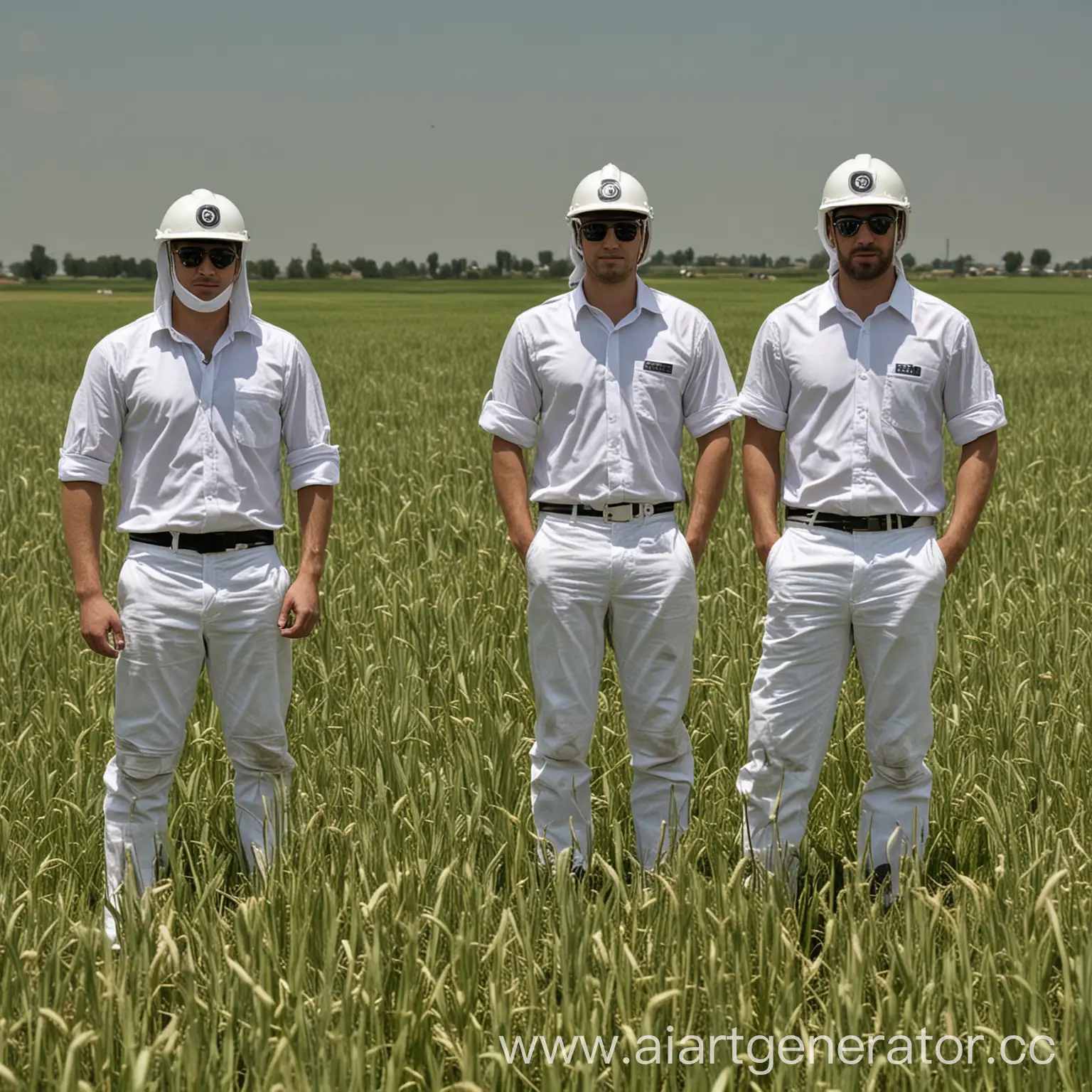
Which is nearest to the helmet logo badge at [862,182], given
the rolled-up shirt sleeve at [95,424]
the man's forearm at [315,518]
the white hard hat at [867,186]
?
the white hard hat at [867,186]

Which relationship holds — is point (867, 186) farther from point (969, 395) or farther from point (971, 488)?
point (971, 488)

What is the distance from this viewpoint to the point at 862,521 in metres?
3.93

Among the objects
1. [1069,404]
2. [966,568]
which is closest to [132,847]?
[966,568]

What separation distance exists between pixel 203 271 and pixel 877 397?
2.00 meters

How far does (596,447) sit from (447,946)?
5.14ft

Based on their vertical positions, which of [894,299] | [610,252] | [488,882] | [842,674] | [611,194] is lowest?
[488,882]

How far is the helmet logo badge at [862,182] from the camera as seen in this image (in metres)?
3.85

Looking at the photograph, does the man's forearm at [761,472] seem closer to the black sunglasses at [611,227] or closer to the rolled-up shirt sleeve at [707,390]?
the rolled-up shirt sleeve at [707,390]

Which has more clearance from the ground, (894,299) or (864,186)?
(864,186)

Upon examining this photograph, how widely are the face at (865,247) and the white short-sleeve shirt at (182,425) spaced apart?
5.27ft

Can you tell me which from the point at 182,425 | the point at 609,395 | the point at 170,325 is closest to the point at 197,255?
the point at 170,325

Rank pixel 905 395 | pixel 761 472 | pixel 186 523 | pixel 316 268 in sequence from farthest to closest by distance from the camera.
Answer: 1. pixel 316 268
2. pixel 761 472
3. pixel 905 395
4. pixel 186 523

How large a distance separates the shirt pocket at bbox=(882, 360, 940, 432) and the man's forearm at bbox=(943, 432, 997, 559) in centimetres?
22

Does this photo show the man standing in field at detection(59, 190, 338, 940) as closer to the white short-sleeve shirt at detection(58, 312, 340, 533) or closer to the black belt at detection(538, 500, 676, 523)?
the white short-sleeve shirt at detection(58, 312, 340, 533)
